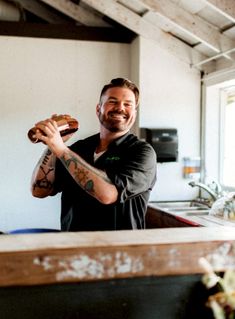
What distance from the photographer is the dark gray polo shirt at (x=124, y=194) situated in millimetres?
1357

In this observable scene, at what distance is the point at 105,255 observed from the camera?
81 centimetres

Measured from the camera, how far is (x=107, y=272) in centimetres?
82

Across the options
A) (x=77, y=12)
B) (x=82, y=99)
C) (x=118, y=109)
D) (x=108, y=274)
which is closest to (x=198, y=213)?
(x=82, y=99)

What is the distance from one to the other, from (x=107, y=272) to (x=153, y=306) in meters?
0.14

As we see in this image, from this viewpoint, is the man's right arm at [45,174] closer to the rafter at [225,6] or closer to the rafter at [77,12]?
the rafter at [225,6]

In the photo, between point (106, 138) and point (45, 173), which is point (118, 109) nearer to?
point (106, 138)

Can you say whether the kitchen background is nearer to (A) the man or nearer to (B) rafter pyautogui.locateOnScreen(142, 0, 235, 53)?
(B) rafter pyautogui.locateOnScreen(142, 0, 235, 53)

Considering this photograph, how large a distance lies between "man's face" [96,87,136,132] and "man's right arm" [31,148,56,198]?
240 mm

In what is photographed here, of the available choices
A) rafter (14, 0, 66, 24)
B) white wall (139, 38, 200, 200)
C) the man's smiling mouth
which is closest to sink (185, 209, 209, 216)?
white wall (139, 38, 200, 200)

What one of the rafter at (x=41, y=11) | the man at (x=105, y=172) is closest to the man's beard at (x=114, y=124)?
the man at (x=105, y=172)

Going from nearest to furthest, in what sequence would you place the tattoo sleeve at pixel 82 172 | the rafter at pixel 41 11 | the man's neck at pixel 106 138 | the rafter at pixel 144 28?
the tattoo sleeve at pixel 82 172 → the man's neck at pixel 106 138 → the rafter at pixel 144 28 → the rafter at pixel 41 11

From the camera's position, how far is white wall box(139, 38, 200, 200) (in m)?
4.02

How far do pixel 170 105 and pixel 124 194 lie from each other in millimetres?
2889

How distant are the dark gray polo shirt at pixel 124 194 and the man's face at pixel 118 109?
58 mm
